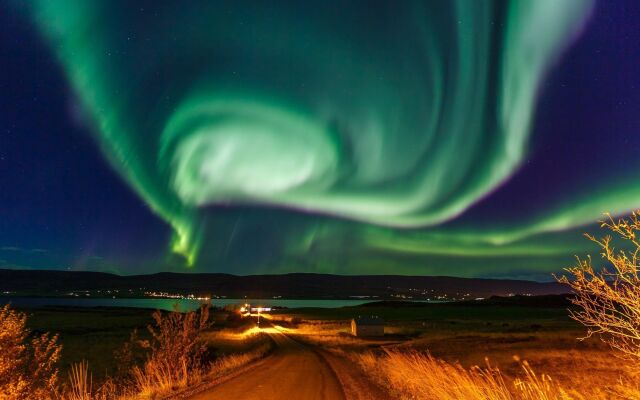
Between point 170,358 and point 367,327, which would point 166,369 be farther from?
point 367,327

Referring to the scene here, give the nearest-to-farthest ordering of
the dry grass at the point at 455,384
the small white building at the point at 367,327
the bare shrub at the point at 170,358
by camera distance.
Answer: the dry grass at the point at 455,384 < the bare shrub at the point at 170,358 < the small white building at the point at 367,327

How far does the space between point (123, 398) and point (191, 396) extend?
2.01 m

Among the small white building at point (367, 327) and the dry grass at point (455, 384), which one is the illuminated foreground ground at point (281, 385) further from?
the small white building at point (367, 327)

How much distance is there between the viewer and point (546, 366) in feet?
103

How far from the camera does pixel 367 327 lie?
73.6 meters

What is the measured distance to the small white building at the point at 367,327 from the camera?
7262 cm

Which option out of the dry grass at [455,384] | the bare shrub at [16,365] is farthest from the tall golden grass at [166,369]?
the dry grass at [455,384]

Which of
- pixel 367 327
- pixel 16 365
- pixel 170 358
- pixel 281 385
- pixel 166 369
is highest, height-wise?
pixel 367 327

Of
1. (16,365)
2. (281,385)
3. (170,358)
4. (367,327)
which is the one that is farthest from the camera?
(367,327)

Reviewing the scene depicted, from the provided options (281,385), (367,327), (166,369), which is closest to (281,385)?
(281,385)

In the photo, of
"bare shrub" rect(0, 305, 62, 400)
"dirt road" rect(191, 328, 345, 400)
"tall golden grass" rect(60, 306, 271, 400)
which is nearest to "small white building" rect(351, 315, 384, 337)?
"dirt road" rect(191, 328, 345, 400)

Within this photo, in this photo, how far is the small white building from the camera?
238 ft

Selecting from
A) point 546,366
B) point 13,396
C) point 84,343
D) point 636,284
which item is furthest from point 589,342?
point 84,343

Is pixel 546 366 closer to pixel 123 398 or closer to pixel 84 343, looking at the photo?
pixel 123 398
